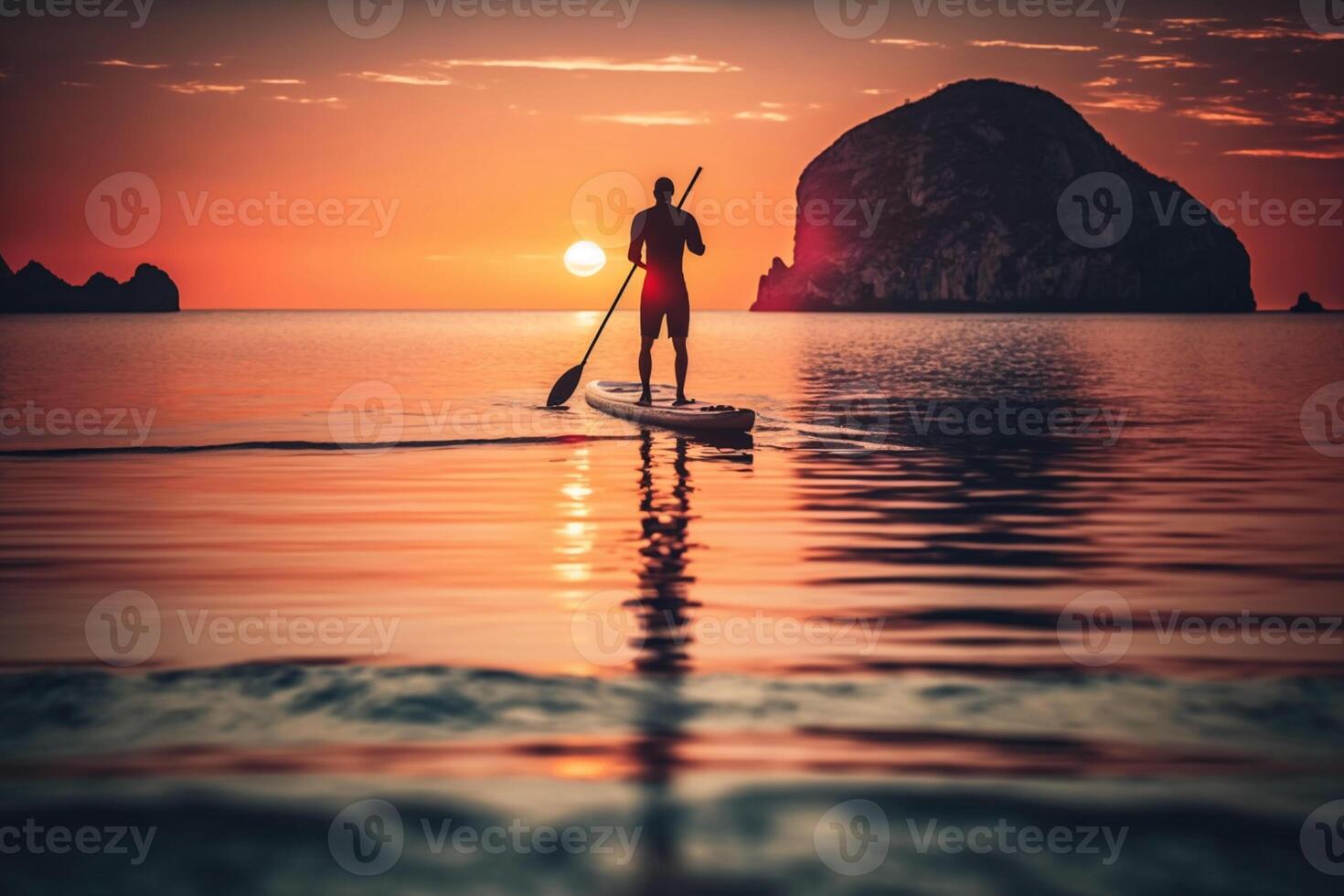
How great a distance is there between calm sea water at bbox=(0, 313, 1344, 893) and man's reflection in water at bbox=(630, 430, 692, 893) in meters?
0.02

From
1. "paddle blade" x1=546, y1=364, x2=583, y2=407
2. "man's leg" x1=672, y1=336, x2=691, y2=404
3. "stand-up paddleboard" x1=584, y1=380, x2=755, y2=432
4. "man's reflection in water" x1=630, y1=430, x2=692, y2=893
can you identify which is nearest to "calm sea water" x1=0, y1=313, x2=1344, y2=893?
"man's reflection in water" x1=630, y1=430, x2=692, y2=893

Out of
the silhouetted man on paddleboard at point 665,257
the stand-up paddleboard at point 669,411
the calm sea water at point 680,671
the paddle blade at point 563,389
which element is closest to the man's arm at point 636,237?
the silhouetted man on paddleboard at point 665,257

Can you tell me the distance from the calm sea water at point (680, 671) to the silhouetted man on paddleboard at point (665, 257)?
3641mm

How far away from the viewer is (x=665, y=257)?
686 inches

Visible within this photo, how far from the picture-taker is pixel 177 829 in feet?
12.7

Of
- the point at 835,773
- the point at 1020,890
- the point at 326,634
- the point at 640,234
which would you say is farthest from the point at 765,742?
the point at 640,234

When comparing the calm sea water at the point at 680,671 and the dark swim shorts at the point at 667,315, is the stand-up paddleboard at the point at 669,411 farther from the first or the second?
the calm sea water at the point at 680,671

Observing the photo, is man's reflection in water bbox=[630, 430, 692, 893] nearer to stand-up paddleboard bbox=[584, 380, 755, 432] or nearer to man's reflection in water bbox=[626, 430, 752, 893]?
man's reflection in water bbox=[626, 430, 752, 893]

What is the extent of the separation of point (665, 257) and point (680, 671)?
1246 cm

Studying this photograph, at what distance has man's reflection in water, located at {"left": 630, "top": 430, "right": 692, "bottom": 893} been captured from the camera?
378 cm

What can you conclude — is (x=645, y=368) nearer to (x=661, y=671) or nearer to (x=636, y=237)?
(x=636, y=237)

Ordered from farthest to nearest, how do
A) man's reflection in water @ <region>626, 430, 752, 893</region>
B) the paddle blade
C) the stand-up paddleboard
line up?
the paddle blade, the stand-up paddleboard, man's reflection in water @ <region>626, 430, 752, 893</region>

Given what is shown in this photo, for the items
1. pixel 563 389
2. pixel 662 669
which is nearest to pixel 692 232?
pixel 563 389

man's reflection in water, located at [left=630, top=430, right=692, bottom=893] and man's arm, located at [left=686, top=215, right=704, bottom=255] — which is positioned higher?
man's arm, located at [left=686, top=215, right=704, bottom=255]
